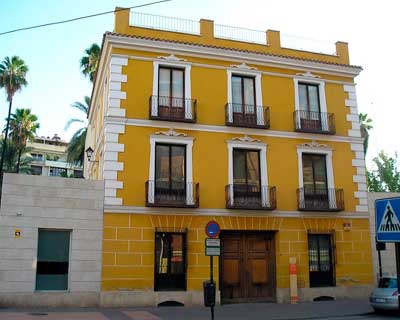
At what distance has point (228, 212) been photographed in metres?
19.5

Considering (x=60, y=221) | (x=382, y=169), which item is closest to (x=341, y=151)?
(x=60, y=221)

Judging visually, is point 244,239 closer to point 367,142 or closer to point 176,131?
point 176,131

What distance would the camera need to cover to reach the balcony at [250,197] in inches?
765

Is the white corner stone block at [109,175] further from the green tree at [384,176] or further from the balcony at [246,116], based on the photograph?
the green tree at [384,176]

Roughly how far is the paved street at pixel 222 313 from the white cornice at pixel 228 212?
3.72 m

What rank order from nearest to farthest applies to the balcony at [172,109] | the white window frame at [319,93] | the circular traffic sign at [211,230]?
1. the circular traffic sign at [211,230]
2. the balcony at [172,109]
3. the white window frame at [319,93]

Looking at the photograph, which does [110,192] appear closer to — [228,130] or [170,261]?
[170,261]

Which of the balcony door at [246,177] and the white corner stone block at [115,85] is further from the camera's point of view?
the balcony door at [246,177]

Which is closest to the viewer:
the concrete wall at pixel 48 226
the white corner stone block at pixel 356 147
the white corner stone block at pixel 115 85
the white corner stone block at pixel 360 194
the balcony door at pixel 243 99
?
the concrete wall at pixel 48 226

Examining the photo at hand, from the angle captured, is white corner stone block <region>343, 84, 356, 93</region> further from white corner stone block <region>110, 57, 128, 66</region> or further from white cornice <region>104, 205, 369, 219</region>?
white corner stone block <region>110, 57, 128, 66</region>

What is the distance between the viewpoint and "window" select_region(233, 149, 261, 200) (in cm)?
1991

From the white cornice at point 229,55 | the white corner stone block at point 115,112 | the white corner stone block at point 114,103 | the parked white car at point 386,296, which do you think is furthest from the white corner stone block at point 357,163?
the white corner stone block at point 114,103

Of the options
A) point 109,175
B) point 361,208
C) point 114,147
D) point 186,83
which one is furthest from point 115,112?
point 361,208

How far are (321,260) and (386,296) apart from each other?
481cm
